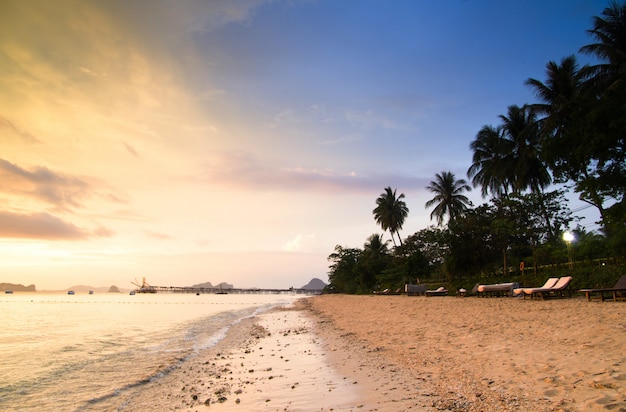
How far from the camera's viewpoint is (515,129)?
40.1 meters

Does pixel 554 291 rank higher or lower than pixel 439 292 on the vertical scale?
higher

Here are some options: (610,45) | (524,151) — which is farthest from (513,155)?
(610,45)

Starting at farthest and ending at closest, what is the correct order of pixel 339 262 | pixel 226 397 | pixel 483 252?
pixel 339 262 < pixel 483 252 < pixel 226 397

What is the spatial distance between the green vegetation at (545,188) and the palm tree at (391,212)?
7.23 m

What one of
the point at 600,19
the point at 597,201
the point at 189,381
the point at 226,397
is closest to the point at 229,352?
the point at 189,381

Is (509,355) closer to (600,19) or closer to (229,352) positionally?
(229,352)

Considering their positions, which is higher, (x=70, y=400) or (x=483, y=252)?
(x=483, y=252)

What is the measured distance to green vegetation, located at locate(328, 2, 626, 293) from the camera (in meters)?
18.0

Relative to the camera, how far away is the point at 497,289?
75.8ft

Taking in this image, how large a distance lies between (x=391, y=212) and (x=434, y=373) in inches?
2231

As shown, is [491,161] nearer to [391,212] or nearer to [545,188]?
[545,188]

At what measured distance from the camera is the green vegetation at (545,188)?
59.0 feet

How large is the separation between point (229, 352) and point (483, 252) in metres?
30.4

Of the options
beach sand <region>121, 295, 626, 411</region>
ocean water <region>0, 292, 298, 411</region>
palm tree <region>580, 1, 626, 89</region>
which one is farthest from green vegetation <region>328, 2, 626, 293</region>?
ocean water <region>0, 292, 298, 411</region>
